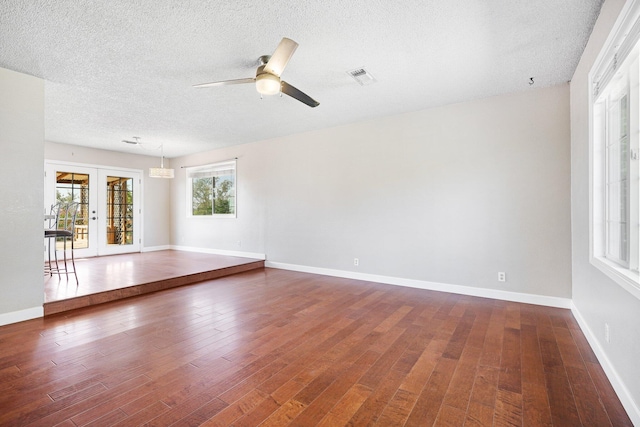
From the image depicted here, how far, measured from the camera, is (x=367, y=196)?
480 centimetres

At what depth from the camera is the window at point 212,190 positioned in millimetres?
6758

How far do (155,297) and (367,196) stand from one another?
11.2ft

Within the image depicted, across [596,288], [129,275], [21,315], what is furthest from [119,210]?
[596,288]

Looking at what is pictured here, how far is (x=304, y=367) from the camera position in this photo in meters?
2.12

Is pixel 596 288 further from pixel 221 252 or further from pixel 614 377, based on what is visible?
pixel 221 252

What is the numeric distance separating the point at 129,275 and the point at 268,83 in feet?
13.0

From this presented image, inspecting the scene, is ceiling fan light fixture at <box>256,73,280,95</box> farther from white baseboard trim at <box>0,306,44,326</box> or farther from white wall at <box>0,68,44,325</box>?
white baseboard trim at <box>0,306,44,326</box>

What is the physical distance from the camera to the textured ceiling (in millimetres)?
2189

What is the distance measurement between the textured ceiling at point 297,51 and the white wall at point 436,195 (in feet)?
1.38

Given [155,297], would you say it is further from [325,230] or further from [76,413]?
[325,230]

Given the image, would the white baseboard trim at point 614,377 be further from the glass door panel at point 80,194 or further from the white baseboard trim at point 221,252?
the glass door panel at point 80,194

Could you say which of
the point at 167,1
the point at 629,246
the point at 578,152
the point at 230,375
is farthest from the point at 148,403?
the point at 578,152

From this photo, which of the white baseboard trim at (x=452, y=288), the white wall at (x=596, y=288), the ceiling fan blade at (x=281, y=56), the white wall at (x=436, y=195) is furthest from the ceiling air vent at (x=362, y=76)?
the white baseboard trim at (x=452, y=288)

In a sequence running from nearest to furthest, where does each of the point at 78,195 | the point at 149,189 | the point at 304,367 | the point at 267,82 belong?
1. the point at 304,367
2. the point at 267,82
3. the point at 78,195
4. the point at 149,189
